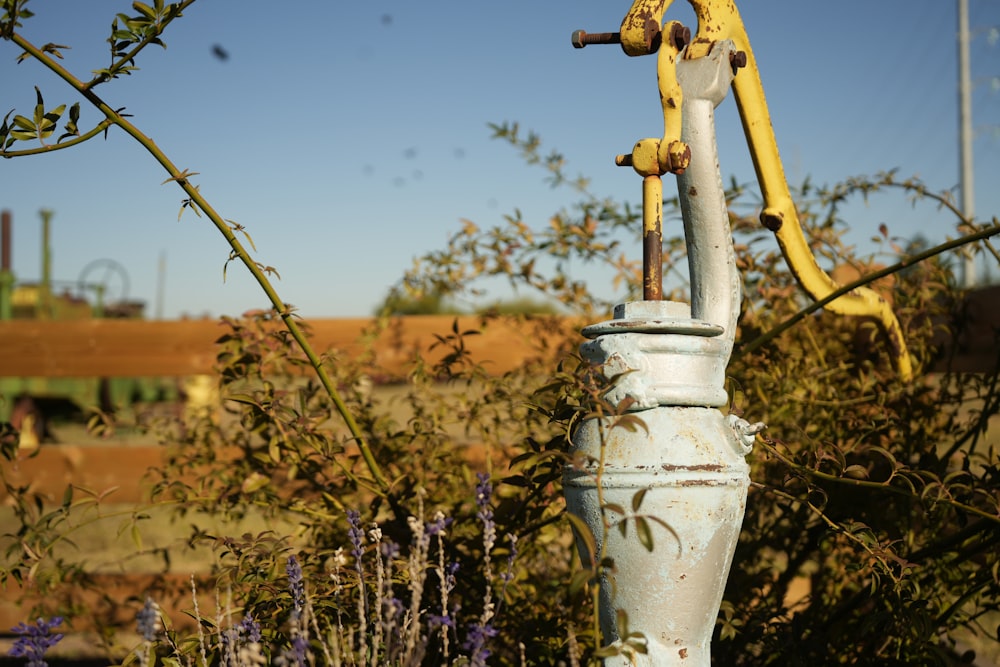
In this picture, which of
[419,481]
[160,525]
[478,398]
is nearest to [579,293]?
[478,398]

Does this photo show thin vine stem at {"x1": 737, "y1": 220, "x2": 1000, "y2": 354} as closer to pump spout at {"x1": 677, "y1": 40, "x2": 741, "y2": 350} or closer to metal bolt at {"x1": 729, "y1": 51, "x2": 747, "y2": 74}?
pump spout at {"x1": 677, "y1": 40, "x2": 741, "y2": 350}

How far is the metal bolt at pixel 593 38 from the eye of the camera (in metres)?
1.50

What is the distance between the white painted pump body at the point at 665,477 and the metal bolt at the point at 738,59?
1.66 feet

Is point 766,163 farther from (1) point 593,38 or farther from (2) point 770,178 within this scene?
(1) point 593,38

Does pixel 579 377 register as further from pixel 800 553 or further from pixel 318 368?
pixel 800 553

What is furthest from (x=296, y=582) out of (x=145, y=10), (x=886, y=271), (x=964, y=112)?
(x=964, y=112)

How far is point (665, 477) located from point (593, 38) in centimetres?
79

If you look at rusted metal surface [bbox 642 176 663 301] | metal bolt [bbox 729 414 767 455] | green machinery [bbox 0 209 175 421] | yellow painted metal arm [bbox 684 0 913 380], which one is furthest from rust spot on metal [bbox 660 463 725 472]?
green machinery [bbox 0 209 175 421]

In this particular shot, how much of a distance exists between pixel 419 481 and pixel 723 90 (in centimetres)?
110

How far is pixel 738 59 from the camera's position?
1601mm

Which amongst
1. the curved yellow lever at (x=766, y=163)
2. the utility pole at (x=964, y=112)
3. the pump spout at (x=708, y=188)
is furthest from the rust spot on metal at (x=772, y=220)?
the utility pole at (x=964, y=112)

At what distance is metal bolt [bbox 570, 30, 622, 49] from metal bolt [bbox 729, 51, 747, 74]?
24 centimetres

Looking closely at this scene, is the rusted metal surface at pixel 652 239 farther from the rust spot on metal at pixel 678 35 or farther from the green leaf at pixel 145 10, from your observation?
the green leaf at pixel 145 10

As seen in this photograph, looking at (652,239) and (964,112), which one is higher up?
(964,112)
